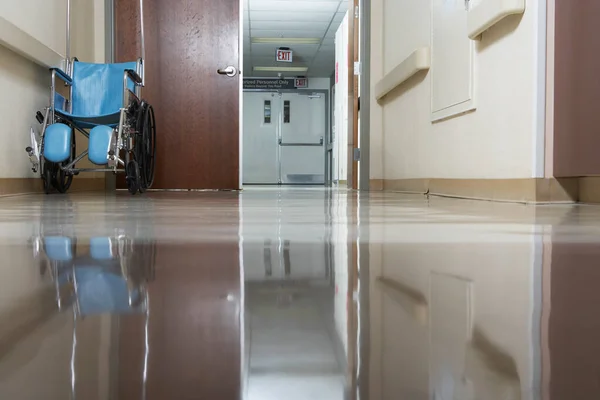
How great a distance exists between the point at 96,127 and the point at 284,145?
9.33 m

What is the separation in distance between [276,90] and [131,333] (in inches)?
507

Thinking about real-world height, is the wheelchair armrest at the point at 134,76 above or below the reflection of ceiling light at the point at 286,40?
below

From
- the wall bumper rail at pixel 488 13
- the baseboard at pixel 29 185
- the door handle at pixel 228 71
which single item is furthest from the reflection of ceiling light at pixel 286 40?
the wall bumper rail at pixel 488 13

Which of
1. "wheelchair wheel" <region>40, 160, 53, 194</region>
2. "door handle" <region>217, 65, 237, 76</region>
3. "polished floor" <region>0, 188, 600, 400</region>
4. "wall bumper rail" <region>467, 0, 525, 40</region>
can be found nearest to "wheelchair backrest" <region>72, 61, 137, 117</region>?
"wheelchair wheel" <region>40, 160, 53, 194</region>

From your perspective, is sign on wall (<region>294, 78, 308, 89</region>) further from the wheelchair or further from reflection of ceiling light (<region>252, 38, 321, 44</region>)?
the wheelchair

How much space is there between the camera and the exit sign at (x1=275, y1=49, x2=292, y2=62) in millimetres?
10994

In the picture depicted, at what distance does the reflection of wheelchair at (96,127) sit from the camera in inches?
136

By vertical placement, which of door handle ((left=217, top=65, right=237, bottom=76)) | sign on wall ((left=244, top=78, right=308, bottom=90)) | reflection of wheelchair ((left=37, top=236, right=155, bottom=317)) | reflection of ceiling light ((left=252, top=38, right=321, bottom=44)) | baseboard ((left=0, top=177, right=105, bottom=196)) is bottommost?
reflection of wheelchair ((left=37, top=236, right=155, bottom=317))

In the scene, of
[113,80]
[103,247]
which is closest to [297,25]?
[113,80]

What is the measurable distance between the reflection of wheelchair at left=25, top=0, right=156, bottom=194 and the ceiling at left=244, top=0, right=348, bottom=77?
13.9ft

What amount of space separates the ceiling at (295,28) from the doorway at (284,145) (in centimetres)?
103

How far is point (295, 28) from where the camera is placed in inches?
370

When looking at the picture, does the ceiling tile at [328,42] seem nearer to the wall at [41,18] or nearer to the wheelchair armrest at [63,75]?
the wall at [41,18]

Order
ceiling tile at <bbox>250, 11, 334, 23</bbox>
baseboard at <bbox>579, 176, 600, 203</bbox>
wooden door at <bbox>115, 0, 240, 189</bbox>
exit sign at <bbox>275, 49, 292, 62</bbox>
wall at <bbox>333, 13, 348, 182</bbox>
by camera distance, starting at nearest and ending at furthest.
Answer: baseboard at <bbox>579, 176, 600, 203</bbox> < wooden door at <bbox>115, 0, 240, 189</bbox> < wall at <bbox>333, 13, 348, 182</bbox> < ceiling tile at <bbox>250, 11, 334, 23</bbox> < exit sign at <bbox>275, 49, 292, 62</bbox>
